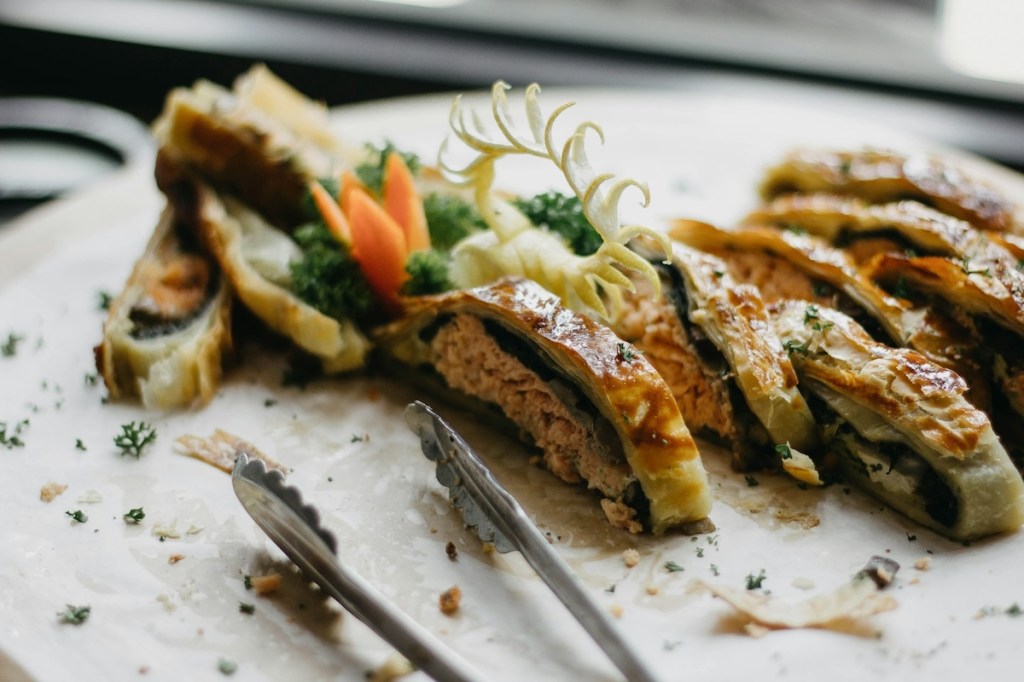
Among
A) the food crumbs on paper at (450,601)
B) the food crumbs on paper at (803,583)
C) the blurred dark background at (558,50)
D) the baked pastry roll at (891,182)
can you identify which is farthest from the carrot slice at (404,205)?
the blurred dark background at (558,50)

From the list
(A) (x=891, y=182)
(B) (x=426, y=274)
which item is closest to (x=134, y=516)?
(B) (x=426, y=274)

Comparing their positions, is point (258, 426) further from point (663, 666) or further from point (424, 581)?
point (663, 666)

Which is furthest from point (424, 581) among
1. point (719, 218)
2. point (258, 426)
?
point (719, 218)

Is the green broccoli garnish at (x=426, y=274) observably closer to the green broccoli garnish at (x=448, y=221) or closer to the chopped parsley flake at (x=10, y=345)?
the green broccoli garnish at (x=448, y=221)

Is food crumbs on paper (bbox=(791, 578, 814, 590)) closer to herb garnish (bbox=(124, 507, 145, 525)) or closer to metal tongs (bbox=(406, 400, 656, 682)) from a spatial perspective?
metal tongs (bbox=(406, 400, 656, 682))

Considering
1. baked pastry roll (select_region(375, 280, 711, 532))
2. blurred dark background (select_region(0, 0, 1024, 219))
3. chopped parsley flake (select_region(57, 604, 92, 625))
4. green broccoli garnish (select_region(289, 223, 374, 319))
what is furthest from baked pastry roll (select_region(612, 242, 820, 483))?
blurred dark background (select_region(0, 0, 1024, 219))
